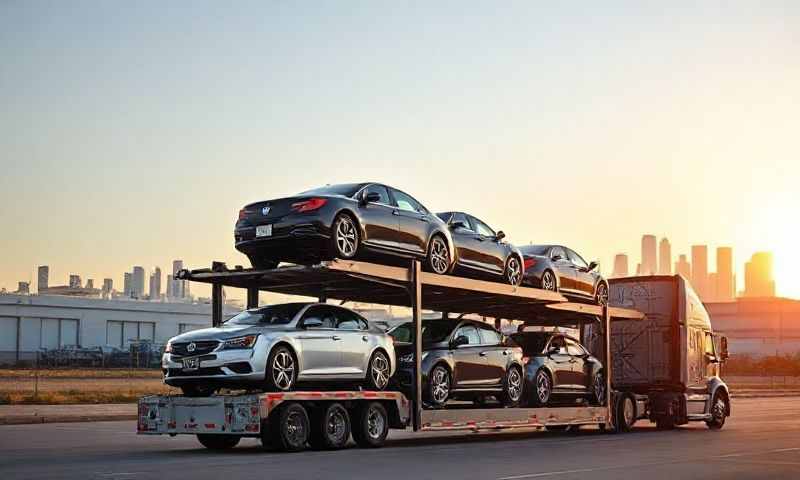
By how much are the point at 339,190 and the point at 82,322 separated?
78309 mm

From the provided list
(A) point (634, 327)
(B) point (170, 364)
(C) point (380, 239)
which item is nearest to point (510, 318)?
(A) point (634, 327)

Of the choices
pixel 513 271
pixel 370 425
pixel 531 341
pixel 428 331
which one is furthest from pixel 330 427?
pixel 531 341

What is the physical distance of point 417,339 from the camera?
58.9 ft

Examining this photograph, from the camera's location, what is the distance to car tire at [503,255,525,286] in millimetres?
20844

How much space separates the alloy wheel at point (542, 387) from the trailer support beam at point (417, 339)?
438 cm

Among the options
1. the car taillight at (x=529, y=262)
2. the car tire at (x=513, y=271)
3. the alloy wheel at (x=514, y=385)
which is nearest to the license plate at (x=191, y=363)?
the alloy wheel at (x=514, y=385)

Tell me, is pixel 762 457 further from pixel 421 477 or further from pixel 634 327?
pixel 634 327

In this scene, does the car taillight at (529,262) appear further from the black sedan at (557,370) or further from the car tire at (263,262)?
the car tire at (263,262)

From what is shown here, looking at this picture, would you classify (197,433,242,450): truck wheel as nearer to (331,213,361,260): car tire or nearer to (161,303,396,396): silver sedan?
(161,303,396,396): silver sedan

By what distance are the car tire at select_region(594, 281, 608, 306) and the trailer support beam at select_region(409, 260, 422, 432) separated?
751cm

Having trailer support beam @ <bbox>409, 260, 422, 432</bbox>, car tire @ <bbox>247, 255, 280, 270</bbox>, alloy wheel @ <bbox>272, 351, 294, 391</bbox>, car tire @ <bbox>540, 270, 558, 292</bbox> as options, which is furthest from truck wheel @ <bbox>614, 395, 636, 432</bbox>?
alloy wheel @ <bbox>272, 351, 294, 391</bbox>

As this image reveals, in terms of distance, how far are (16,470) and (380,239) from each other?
6184 mm

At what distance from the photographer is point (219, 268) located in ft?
57.8

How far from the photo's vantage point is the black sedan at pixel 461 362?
1856 cm
